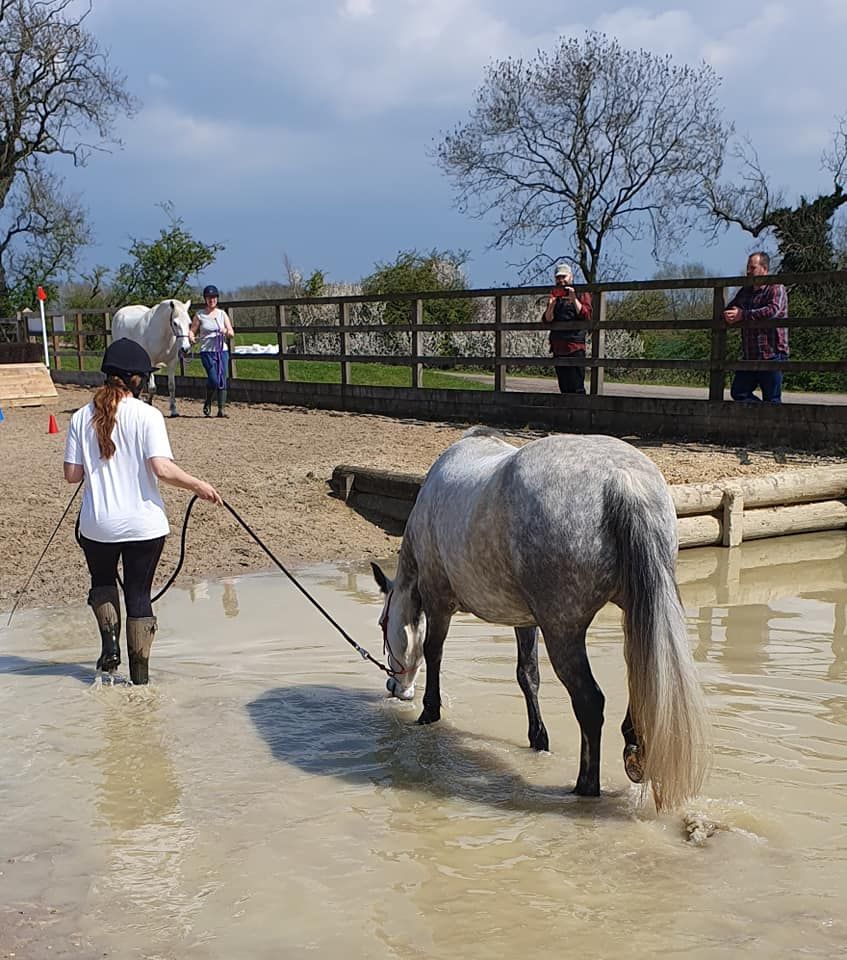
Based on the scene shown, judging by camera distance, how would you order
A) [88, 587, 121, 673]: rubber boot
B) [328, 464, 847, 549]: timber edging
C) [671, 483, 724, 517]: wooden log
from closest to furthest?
[88, 587, 121, 673]: rubber boot → [671, 483, 724, 517]: wooden log → [328, 464, 847, 549]: timber edging

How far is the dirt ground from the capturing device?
286 inches

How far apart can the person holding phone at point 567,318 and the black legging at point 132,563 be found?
8125 millimetres

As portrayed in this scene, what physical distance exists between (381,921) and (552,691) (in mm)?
2141

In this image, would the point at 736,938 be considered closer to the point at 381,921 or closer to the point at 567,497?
the point at 381,921

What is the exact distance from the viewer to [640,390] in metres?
16.8

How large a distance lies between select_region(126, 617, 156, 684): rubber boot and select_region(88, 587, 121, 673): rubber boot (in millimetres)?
136

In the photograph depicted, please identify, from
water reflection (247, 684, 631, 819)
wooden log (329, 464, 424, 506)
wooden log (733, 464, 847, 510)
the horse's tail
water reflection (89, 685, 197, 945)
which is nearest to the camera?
water reflection (89, 685, 197, 945)

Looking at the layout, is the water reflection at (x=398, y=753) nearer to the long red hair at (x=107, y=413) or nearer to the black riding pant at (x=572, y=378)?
the long red hair at (x=107, y=413)

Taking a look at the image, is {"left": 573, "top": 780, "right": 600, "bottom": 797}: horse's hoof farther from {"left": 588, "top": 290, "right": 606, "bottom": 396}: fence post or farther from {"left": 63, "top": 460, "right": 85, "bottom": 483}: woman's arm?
{"left": 588, "top": 290, "right": 606, "bottom": 396}: fence post

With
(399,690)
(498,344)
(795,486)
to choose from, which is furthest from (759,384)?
(399,690)

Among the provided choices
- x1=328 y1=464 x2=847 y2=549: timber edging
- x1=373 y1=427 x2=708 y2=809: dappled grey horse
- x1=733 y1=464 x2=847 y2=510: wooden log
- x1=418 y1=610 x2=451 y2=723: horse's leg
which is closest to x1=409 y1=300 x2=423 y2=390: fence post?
x1=328 y1=464 x2=847 y2=549: timber edging

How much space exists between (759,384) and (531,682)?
768cm

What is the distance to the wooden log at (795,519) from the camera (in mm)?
7969

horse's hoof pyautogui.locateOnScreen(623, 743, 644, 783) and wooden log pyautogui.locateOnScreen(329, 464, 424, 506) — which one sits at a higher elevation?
wooden log pyautogui.locateOnScreen(329, 464, 424, 506)
